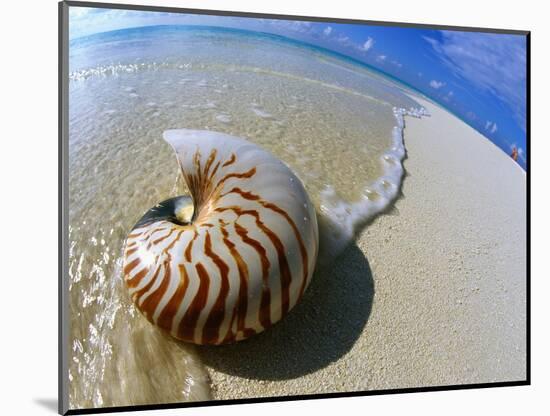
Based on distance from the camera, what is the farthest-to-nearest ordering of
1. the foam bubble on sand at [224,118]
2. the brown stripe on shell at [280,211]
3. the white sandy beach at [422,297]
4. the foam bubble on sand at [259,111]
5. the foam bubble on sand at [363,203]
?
the foam bubble on sand at [259,111]
the foam bubble on sand at [224,118]
the foam bubble on sand at [363,203]
the white sandy beach at [422,297]
the brown stripe on shell at [280,211]

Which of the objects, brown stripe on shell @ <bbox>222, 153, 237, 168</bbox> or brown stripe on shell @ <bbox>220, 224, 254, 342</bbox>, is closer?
brown stripe on shell @ <bbox>220, 224, 254, 342</bbox>

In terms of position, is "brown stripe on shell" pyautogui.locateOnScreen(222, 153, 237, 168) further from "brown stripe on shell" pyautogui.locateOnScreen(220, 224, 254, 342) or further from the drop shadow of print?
the drop shadow of print

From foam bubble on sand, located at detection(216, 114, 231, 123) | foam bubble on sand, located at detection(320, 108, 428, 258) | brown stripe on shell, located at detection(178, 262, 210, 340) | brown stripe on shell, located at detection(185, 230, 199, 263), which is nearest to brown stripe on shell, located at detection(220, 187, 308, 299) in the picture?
brown stripe on shell, located at detection(185, 230, 199, 263)

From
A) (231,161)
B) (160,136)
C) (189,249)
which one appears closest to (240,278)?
(189,249)

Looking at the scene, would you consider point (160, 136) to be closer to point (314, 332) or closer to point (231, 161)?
point (231, 161)

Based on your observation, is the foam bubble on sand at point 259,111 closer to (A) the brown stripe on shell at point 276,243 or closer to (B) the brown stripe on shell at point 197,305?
(A) the brown stripe on shell at point 276,243

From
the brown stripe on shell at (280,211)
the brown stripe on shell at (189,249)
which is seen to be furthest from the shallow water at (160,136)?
the brown stripe on shell at (280,211)

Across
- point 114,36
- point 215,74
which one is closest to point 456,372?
point 215,74
